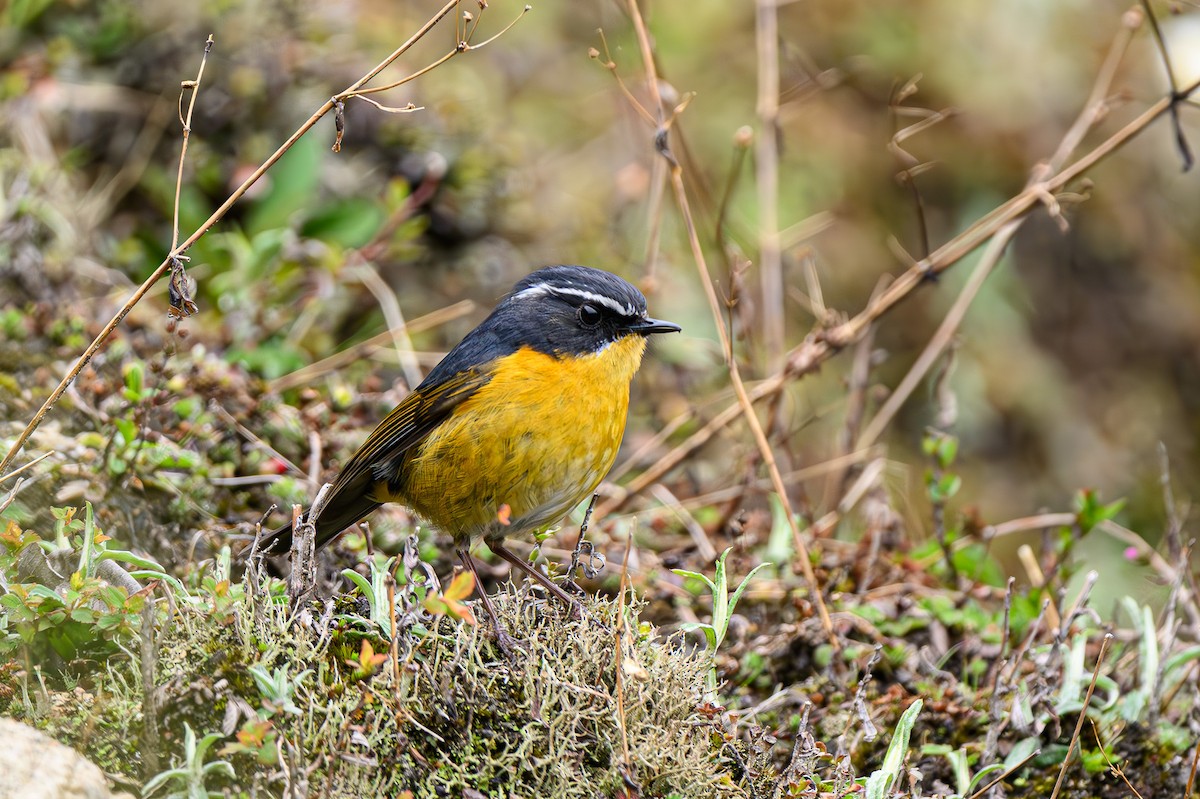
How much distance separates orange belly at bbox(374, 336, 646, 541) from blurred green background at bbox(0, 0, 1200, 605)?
1544mm

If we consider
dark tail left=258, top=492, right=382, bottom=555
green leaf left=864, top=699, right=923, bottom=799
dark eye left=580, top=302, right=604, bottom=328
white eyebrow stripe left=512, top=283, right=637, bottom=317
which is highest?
white eyebrow stripe left=512, top=283, right=637, bottom=317

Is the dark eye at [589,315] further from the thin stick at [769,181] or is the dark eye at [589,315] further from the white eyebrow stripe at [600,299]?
the thin stick at [769,181]

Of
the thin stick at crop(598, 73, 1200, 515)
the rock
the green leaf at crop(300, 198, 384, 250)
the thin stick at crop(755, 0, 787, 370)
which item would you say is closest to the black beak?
the thin stick at crop(598, 73, 1200, 515)

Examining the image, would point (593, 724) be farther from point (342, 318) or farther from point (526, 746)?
point (342, 318)

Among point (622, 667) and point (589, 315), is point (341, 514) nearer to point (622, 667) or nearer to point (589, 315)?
point (589, 315)

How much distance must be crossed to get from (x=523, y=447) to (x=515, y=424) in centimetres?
9

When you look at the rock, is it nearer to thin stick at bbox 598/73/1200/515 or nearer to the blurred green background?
thin stick at bbox 598/73/1200/515

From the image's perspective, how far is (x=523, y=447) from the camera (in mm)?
4039

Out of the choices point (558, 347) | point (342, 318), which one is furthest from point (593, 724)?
point (342, 318)

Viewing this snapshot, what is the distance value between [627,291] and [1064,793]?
242 centimetres

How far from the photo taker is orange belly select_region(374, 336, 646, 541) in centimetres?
404

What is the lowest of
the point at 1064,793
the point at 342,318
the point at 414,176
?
the point at 1064,793

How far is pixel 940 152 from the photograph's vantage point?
864 centimetres

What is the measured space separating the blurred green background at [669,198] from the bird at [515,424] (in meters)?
1.42
